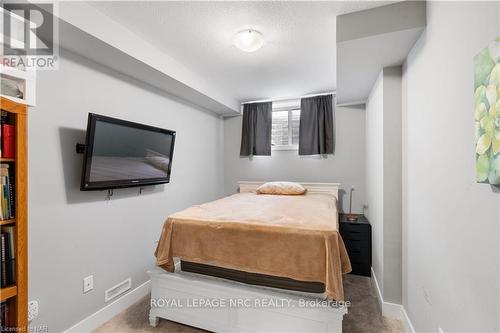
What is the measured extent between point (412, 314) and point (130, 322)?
2.41m

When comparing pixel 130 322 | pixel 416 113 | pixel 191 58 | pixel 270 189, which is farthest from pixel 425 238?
pixel 191 58

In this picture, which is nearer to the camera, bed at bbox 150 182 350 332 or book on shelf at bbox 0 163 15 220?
book on shelf at bbox 0 163 15 220

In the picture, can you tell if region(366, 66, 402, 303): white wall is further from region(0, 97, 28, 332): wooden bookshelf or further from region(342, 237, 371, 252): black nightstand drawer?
region(0, 97, 28, 332): wooden bookshelf

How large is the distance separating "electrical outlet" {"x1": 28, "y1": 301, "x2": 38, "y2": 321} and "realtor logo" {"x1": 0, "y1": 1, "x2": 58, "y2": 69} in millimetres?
1587

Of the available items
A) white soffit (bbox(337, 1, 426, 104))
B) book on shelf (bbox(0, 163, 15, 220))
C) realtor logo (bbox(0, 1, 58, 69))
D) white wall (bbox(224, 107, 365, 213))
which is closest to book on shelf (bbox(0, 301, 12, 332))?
book on shelf (bbox(0, 163, 15, 220))

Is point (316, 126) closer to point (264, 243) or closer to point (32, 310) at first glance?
point (264, 243)

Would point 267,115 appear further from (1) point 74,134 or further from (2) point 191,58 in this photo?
(1) point 74,134

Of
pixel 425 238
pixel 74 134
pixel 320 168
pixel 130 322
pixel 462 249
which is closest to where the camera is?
pixel 462 249

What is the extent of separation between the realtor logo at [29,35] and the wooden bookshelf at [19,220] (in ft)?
1.06

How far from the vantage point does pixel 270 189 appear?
11.7 ft

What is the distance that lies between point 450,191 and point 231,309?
1659mm

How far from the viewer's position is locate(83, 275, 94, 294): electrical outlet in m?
1.96

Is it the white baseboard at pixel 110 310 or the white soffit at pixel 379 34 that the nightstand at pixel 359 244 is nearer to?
the white soffit at pixel 379 34

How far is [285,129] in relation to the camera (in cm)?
417
